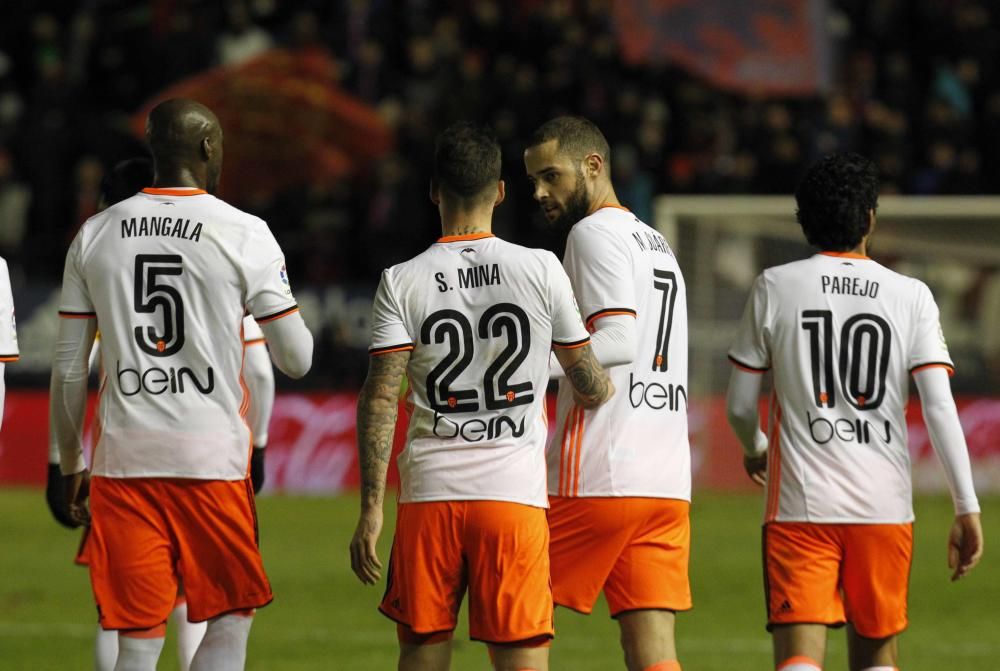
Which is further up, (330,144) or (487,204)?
(330,144)

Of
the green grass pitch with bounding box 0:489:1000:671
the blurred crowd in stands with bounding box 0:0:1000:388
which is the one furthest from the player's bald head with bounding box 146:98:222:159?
the blurred crowd in stands with bounding box 0:0:1000:388

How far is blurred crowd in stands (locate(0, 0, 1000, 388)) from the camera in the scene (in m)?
18.6

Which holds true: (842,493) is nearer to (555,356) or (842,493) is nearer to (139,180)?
(555,356)

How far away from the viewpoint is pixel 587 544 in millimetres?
5812

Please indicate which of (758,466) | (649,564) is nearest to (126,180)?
(649,564)

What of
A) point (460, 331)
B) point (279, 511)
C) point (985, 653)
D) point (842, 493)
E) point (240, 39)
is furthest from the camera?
point (240, 39)

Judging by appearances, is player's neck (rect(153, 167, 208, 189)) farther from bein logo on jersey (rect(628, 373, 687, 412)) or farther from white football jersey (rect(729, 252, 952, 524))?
white football jersey (rect(729, 252, 952, 524))

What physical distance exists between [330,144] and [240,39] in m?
2.45

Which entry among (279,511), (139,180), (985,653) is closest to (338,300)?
(279,511)

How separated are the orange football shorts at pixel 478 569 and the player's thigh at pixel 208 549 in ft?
1.74

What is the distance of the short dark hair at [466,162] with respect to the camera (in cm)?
533

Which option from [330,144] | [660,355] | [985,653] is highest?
[330,144]

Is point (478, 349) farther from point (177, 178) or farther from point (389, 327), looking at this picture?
point (177, 178)

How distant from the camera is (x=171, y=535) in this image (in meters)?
5.45
